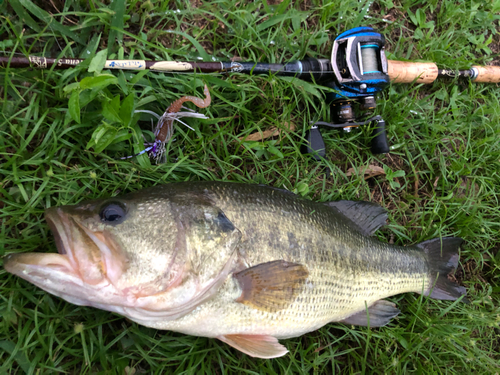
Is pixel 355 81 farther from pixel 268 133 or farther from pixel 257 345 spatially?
pixel 257 345

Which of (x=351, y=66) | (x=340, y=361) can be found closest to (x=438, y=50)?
(x=351, y=66)

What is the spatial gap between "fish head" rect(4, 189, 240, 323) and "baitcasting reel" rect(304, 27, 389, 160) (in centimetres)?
138

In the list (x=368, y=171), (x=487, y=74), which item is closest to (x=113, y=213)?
(x=368, y=171)

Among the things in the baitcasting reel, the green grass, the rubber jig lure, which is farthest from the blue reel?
the rubber jig lure

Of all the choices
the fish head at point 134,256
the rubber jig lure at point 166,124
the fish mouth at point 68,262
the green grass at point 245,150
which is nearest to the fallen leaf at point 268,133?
the green grass at point 245,150

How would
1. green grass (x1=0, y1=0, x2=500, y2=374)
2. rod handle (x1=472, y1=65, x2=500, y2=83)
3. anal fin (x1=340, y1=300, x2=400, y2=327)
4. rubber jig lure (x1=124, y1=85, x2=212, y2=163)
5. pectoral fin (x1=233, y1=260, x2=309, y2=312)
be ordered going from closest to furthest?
pectoral fin (x1=233, y1=260, x2=309, y2=312) < green grass (x1=0, y1=0, x2=500, y2=374) < rubber jig lure (x1=124, y1=85, x2=212, y2=163) < anal fin (x1=340, y1=300, x2=400, y2=327) < rod handle (x1=472, y1=65, x2=500, y2=83)

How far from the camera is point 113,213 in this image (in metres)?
1.53

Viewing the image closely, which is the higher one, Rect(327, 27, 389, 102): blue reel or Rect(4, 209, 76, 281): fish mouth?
Rect(327, 27, 389, 102): blue reel

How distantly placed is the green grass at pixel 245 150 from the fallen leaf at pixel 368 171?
0.07 metres

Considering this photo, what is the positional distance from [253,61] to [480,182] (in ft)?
8.66

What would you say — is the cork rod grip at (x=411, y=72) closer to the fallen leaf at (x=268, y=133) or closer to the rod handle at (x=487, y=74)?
the rod handle at (x=487, y=74)

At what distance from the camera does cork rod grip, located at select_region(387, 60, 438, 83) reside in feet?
9.12

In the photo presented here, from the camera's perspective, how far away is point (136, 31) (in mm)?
2365

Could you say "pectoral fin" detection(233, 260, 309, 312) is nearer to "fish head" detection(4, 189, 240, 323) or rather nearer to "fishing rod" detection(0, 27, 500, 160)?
"fish head" detection(4, 189, 240, 323)
